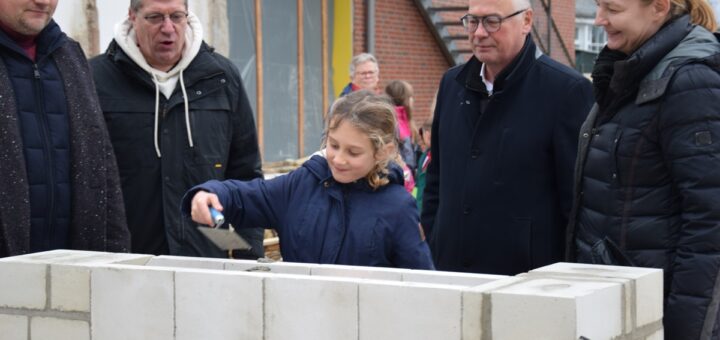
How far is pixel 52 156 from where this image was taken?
3.99 m

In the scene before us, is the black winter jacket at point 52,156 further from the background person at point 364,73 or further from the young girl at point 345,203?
the background person at point 364,73

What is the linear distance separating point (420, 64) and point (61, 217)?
12.4 meters

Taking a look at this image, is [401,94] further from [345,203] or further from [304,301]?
[304,301]

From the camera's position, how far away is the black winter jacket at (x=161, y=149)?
181 inches

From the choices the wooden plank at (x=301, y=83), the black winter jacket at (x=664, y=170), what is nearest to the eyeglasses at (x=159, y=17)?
the black winter jacket at (x=664, y=170)

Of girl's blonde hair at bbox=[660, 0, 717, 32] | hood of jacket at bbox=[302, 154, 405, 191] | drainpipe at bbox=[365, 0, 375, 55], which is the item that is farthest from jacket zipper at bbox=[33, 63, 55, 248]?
drainpipe at bbox=[365, 0, 375, 55]

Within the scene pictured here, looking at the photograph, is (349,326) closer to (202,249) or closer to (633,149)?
(633,149)

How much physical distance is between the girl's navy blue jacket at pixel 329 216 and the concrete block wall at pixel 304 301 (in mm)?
389

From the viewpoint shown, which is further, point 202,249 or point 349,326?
point 202,249

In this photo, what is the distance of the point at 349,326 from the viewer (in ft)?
9.46

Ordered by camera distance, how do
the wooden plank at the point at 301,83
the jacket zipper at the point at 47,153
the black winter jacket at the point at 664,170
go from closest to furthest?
the black winter jacket at the point at 664,170, the jacket zipper at the point at 47,153, the wooden plank at the point at 301,83

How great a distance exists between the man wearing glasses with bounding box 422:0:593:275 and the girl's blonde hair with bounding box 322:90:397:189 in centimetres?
53

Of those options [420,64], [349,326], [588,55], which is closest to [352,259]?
[349,326]

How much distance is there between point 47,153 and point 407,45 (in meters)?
12.0
